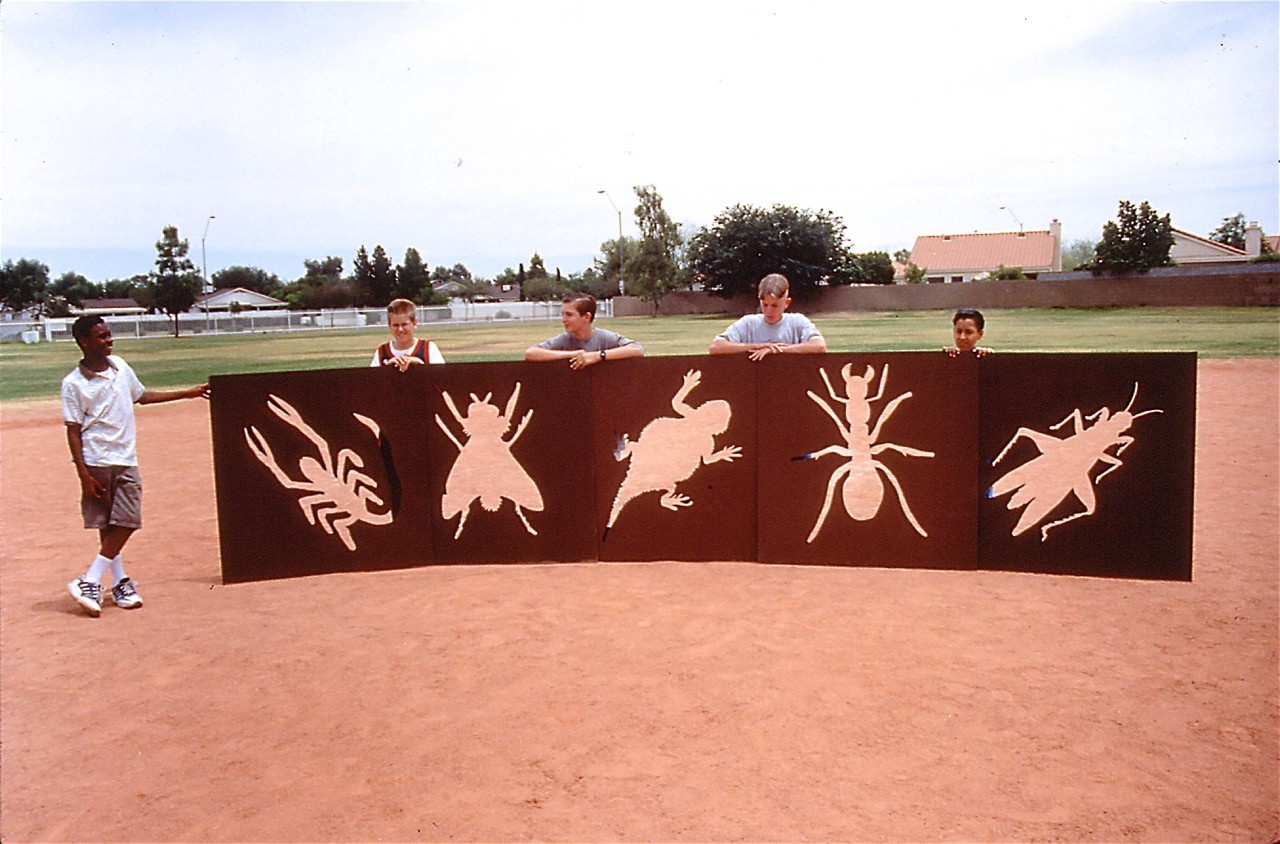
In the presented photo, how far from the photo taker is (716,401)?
6602 mm

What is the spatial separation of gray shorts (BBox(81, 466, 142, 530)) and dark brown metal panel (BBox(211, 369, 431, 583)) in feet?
2.05

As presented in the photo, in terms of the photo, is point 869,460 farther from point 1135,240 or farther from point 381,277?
point 381,277

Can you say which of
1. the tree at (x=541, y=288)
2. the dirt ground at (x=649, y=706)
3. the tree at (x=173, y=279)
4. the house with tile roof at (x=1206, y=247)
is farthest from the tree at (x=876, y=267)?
the dirt ground at (x=649, y=706)

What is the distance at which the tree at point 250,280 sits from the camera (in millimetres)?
87938

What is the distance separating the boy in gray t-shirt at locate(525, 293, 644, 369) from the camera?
6.63 m

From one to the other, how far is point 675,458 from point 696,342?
25961mm

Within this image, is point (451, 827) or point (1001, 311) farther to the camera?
point (1001, 311)

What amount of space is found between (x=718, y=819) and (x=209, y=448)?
12.3m

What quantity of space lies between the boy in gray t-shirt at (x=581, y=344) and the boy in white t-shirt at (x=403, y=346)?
72cm

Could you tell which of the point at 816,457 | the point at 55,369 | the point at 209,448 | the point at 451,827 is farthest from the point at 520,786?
the point at 55,369

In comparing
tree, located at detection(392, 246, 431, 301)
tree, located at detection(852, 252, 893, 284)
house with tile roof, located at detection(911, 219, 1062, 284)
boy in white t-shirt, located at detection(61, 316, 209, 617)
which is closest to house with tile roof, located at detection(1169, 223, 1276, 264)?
house with tile roof, located at detection(911, 219, 1062, 284)

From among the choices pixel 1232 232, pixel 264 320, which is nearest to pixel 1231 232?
pixel 1232 232

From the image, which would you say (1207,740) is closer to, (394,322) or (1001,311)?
(394,322)

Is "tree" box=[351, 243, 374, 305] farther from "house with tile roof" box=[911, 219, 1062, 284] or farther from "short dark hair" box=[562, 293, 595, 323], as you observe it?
"short dark hair" box=[562, 293, 595, 323]
